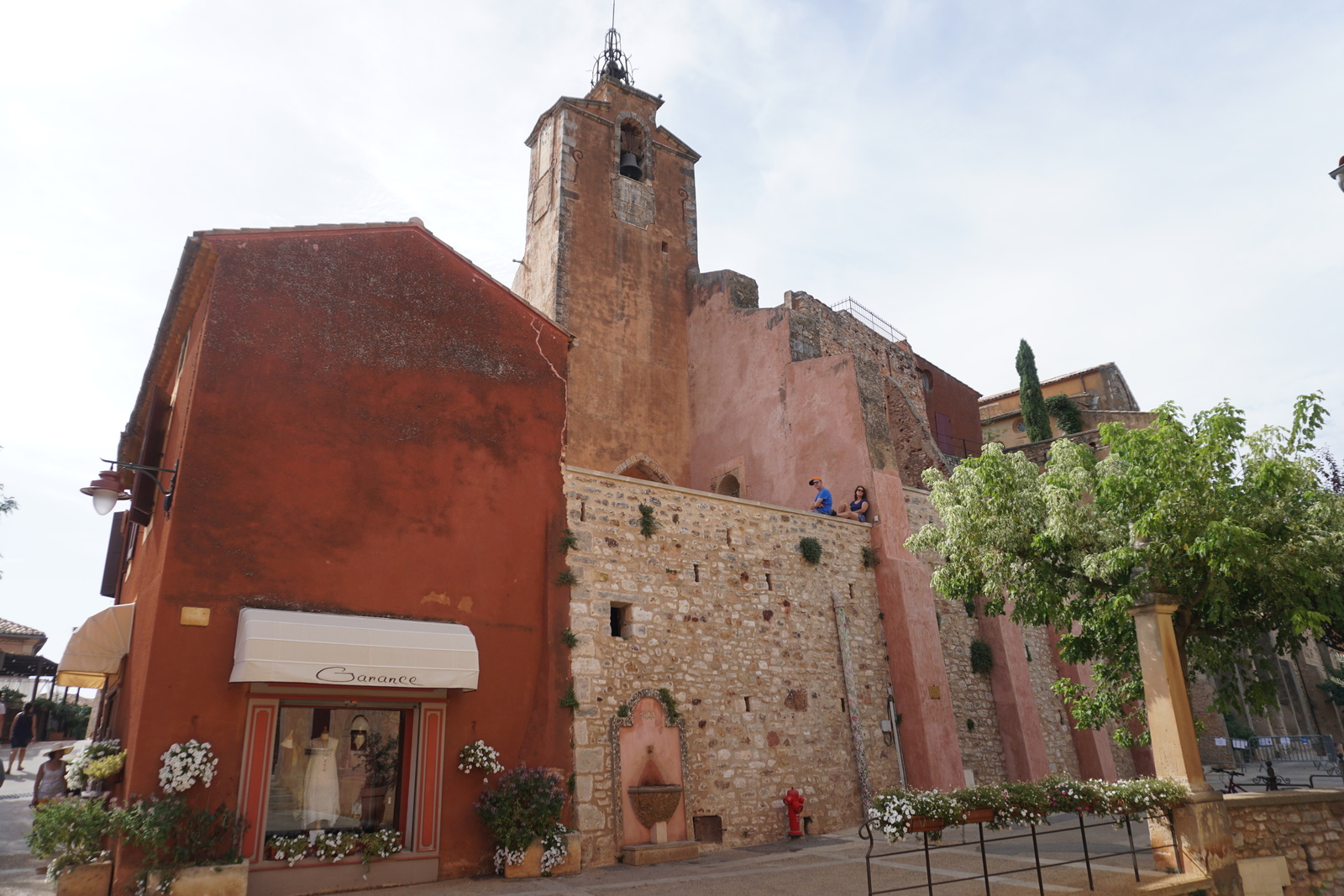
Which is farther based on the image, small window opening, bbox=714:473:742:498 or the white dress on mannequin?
small window opening, bbox=714:473:742:498

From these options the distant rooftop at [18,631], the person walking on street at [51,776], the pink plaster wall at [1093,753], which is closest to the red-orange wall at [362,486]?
the person walking on street at [51,776]

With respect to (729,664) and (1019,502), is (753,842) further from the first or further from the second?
(1019,502)

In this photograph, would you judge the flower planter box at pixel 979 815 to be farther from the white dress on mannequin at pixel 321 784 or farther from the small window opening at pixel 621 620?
the white dress on mannequin at pixel 321 784

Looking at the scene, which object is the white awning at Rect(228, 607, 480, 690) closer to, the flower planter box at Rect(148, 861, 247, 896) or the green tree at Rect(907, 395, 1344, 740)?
the flower planter box at Rect(148, 861, 247, 896)

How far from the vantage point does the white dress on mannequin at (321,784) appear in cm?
923

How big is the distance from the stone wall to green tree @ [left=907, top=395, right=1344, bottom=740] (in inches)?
47.8

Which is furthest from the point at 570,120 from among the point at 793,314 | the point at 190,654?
the point at 190,654

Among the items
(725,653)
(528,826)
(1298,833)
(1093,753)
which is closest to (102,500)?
(528,826)

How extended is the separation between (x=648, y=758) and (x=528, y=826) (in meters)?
2.36

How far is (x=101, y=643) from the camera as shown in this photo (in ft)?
34.4

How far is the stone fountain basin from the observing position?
1143 centimetres

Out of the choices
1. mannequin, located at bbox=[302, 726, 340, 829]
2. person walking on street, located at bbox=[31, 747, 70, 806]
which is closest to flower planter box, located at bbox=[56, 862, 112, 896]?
mannequin, located at bbox=[302, 726, 340, 829]

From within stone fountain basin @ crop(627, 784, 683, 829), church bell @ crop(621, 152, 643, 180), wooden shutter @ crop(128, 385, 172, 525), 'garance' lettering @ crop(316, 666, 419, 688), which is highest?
church bell @ crop(621, 152, 643, 180)

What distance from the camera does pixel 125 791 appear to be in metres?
8.28
